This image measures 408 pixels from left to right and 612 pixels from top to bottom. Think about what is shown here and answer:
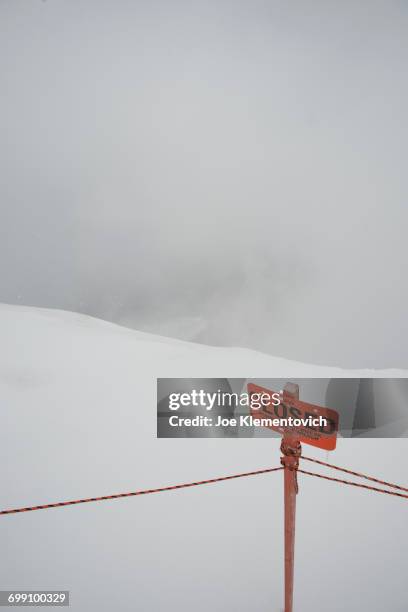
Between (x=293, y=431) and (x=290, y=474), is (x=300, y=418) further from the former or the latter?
(x=290, y=474)

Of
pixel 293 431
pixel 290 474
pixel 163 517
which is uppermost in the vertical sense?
pixel 293 431

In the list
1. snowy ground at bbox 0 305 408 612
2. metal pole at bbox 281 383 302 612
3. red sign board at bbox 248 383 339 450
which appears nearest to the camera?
red sign board at bbox 248 383 339 450

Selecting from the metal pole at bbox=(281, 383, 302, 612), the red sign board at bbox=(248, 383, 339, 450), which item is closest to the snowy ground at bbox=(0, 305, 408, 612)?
the metal pole at bbox=(281, 383, 302, 612)

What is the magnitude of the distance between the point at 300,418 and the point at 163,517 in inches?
116

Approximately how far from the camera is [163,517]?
4.30 m

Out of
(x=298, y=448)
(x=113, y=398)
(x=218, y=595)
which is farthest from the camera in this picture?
(x=113, y=398)

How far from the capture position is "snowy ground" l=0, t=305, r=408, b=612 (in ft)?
11.1

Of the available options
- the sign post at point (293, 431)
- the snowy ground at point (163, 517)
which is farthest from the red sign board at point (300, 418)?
the snowy ground at point (163, 517)

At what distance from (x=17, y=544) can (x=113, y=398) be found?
3440mm

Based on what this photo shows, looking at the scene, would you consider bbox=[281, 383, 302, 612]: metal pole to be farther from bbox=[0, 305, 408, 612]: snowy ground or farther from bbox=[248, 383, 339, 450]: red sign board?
bbox=[0, 305, 408, 612]: snowy ground

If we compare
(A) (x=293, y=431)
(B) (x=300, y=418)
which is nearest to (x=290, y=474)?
(A) (x=293, y=431)

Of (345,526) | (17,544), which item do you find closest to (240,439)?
(345,526)

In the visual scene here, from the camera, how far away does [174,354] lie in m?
10.1

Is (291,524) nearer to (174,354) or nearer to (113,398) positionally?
(113,398)
